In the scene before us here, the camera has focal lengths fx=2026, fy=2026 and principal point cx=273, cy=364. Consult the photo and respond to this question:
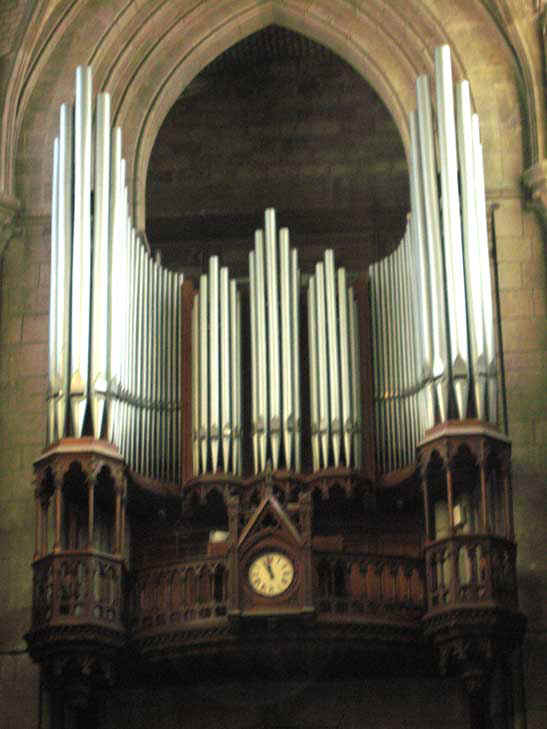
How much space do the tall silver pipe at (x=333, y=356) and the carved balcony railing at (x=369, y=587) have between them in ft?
4.99

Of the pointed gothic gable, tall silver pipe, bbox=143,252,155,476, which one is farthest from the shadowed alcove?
the pointed gothic gable

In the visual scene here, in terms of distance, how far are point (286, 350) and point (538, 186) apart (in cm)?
379

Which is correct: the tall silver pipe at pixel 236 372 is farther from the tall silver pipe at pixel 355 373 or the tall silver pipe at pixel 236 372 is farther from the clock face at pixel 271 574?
the clock face at pixel 271 574

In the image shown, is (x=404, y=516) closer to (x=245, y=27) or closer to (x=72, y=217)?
(x=72, y=217)

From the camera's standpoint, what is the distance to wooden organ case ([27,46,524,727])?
21672mm

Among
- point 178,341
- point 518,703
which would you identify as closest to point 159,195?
point 178,341

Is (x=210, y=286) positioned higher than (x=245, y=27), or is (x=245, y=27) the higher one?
(x=245, y=27)

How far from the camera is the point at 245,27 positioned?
26.6 metres

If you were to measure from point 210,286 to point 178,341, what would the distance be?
77 cm

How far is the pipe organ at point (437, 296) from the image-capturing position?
2250 centimetres

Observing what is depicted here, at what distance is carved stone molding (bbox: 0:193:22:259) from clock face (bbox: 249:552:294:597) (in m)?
5.81

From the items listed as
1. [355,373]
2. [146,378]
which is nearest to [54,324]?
[146,378]

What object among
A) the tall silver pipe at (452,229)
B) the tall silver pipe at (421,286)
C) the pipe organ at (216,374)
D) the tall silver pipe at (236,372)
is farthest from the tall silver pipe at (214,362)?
the tall silver pipe at (452,229)

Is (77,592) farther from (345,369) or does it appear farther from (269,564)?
(345,369)
